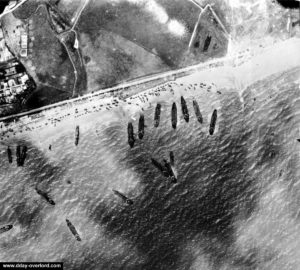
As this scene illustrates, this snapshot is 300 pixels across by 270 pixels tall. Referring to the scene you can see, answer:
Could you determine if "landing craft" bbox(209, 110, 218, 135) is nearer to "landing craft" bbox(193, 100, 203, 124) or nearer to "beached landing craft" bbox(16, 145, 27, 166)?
"landing craft" bbox(193, 100, 203, 124)

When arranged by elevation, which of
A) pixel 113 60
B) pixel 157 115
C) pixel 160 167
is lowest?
pixel 160 167

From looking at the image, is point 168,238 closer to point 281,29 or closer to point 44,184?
point 44,184

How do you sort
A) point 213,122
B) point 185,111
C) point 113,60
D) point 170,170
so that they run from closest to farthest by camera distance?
point 170,170, point 213,122, point 185,111, point 113,60

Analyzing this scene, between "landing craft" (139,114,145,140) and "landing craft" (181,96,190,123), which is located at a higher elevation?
"landing craft" (181,96,190,123)

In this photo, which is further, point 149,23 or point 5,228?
point 149,23

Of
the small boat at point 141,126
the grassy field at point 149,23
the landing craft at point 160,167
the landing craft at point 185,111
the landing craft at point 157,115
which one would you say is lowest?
the landing craft at point 160,167

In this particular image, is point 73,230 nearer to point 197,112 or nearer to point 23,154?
point 23,154

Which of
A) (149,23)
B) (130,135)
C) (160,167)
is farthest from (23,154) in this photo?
(149,23)

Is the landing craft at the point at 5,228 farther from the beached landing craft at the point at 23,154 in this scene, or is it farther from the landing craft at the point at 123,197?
the landing craft at the point at 123,197

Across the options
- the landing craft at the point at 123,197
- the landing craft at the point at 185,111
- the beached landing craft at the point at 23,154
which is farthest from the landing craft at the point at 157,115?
the beached landing craft at the point at 23,154

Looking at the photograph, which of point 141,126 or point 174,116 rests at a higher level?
point 174,116

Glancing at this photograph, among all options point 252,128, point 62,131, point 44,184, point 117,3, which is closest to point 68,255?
point 44,184

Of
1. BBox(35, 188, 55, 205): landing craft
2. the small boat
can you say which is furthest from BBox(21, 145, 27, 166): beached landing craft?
the small boat

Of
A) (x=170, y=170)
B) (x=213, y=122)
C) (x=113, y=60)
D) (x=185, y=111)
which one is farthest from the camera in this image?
(x=113, y=60)
